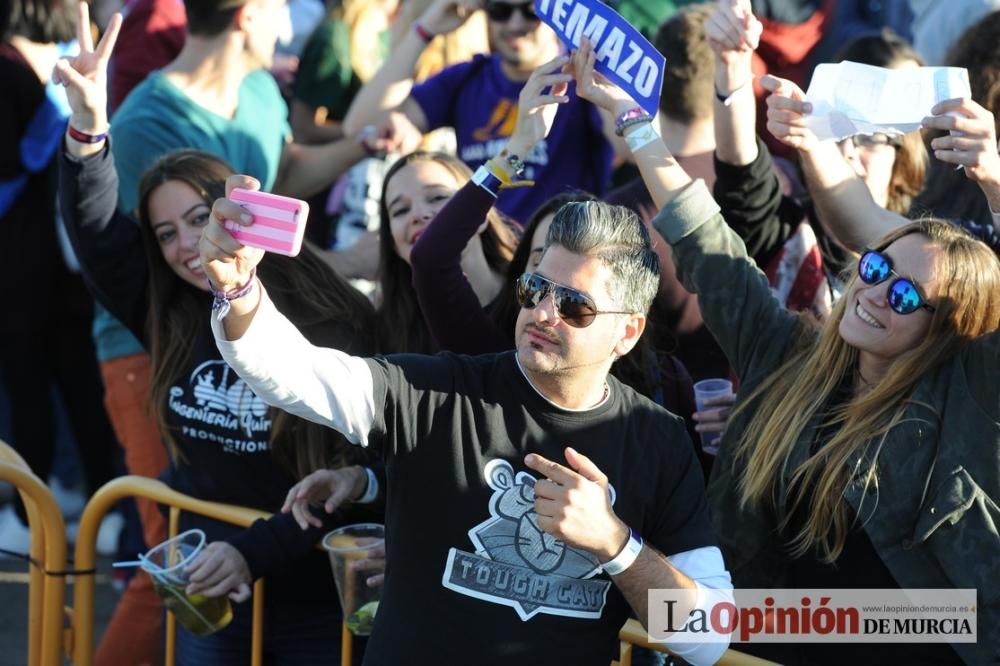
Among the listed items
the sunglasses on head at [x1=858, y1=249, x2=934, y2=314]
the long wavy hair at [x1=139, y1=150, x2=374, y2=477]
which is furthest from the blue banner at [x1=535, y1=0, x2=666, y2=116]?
the long wavy hair at [x1=139, y1=150, x2=374, y2=477]

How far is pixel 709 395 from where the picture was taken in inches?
135

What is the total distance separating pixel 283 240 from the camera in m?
2.37

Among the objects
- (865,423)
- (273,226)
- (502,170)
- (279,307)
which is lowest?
(279,307)

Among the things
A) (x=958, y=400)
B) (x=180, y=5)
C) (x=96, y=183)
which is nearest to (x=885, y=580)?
(x=958, y=400)

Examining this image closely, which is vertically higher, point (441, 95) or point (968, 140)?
point (968, 140)

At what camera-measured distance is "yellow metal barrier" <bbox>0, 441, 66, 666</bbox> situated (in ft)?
11.8

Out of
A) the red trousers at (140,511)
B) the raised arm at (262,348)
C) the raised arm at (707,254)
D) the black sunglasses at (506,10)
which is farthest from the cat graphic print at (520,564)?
the black sunglasses at (506,10)

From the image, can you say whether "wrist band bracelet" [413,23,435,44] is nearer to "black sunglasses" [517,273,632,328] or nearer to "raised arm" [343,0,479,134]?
"raised arm" [343,0,479,134]

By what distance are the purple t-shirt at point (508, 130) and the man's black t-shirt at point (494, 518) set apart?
2241mm

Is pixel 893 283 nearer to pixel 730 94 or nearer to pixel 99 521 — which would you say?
pixel 730 94

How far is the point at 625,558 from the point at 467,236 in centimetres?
115

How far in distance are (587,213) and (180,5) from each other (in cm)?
364

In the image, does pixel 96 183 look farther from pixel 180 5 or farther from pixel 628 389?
pixel 180 5

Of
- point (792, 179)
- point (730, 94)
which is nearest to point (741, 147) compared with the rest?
point (730, 94)
